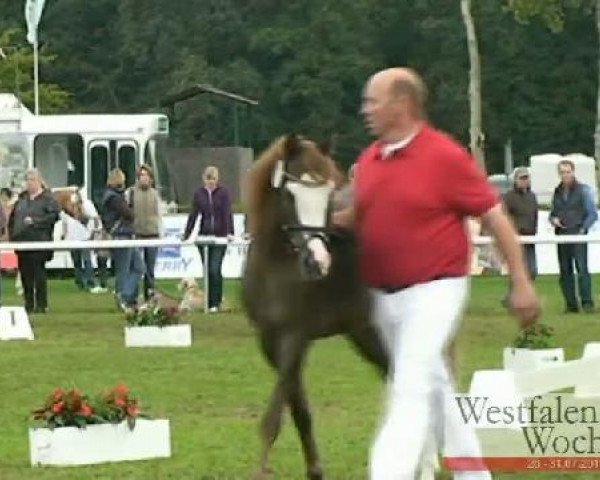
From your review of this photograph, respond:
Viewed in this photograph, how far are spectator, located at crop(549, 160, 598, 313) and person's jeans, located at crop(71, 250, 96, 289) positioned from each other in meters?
8.30

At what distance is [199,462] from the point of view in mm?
10648

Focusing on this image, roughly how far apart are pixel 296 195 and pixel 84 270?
63.7 ft

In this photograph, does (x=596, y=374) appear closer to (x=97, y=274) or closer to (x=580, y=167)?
(x=97, y=274)

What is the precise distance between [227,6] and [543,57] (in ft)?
42.0

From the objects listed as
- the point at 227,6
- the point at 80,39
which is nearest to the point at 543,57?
the point at 227,6

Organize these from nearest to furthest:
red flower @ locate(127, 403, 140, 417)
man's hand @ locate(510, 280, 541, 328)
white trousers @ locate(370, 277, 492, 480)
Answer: white trousers @ locate(370, 277, 492, 480) → man's hand @ locate(510, 280, 541, 328) → red flower @ locate(127, 403, 140, 417)

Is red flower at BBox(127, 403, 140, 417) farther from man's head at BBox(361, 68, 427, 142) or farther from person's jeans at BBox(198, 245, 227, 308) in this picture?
person's jeans at BBox(198, 245, 227, 308)

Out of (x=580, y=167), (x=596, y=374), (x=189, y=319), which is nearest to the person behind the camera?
(x=596, y=374)

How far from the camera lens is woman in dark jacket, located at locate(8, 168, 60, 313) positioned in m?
23.5

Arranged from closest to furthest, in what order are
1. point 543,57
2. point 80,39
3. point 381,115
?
point 381,115, point 543,57, point 80,39

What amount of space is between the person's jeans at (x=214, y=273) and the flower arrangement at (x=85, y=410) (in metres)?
11.9

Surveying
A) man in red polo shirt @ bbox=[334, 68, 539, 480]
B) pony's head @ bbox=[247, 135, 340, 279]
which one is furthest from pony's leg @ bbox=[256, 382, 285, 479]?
man in red polo shirt @ bbox=[334, 68, 539, 480]

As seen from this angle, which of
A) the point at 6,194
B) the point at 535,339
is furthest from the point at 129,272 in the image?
the point at 535,339

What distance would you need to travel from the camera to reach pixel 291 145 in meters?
9.95
